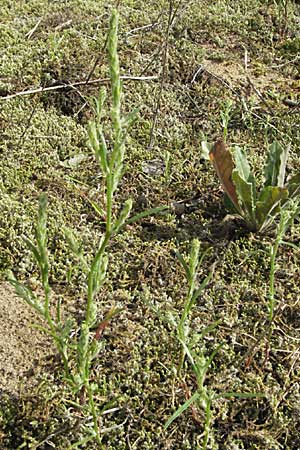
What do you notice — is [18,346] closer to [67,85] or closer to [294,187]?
[294,187]

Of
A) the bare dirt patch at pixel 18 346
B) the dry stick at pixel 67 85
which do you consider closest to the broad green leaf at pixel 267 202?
the bare dirt patch at pixel 18 346

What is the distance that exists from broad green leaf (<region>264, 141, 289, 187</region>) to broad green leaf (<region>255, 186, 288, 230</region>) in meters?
0.17

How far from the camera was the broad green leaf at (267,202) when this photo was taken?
88.4 inches

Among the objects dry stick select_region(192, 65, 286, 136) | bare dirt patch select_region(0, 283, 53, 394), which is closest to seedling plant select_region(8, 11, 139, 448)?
bare dirt patch select_region(0, 283, 53, 394)

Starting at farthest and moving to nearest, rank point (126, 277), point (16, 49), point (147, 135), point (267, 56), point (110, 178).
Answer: point (267, 56), point (16, 49), point (147, 135), point (126, 277), point (110, 178)

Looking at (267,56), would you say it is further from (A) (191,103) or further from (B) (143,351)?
(B) (143,351)

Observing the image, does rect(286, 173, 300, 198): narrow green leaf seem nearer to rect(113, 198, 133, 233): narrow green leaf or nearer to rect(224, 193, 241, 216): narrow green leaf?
rect(224, 193, 241, 216): narrow green leaf

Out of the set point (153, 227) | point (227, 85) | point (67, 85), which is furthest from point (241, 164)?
point (67, 85)

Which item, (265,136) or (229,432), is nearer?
(229,432)

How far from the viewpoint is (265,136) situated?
2.98 meters

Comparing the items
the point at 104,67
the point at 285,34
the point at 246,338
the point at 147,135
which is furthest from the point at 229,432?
the point at 285,34

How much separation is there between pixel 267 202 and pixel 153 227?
0.48 meters

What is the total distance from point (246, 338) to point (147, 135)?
4.00 feet

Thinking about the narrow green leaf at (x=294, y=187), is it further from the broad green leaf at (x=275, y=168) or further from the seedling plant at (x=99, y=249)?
the seedling plant at (x=99, y=249)
